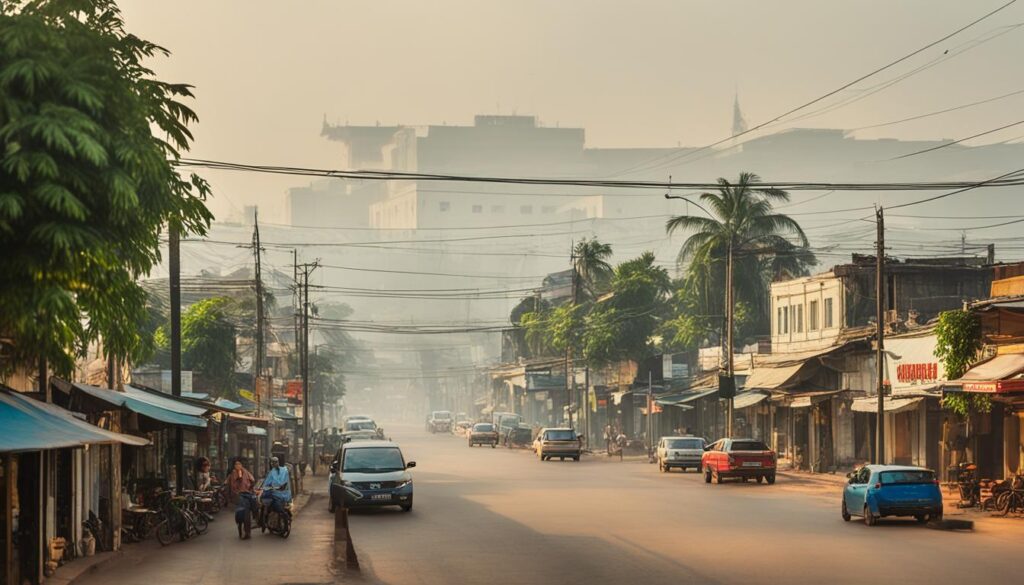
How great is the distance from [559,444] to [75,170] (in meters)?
62.6

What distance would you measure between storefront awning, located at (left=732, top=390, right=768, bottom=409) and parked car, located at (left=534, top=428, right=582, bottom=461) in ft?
28.2

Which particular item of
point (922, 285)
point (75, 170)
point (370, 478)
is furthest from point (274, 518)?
point (922, 285)

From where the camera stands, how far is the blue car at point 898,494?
109 ft

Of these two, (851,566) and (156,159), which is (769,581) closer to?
(851,566)

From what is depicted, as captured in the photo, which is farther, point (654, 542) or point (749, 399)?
point (749, 399)

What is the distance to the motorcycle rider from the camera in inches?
1256

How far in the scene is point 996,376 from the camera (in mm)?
37156

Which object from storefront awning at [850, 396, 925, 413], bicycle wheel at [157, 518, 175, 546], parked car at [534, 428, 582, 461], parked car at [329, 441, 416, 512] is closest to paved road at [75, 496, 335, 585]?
bicycle wheel at [157, 518, 175, 546]

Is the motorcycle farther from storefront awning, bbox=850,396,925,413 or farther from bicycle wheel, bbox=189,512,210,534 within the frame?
storefront awning, bbox=850,396,925,413

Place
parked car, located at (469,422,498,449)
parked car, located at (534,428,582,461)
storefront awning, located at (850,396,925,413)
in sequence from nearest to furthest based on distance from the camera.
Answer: storefront awning, located at (850,396,925,413) → parked car, located at (534,428,582,461) → parked car, located at (469,422,498,449)

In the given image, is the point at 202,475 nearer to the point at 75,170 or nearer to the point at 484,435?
the point at 75,170

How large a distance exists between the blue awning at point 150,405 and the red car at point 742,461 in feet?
68.9

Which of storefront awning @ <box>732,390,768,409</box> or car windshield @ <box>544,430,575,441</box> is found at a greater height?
storefront awning @ <box>732,390,768,409</box>

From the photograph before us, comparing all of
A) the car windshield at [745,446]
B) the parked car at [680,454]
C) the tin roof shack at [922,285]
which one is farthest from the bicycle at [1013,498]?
the tin roof shack at [922,285]
